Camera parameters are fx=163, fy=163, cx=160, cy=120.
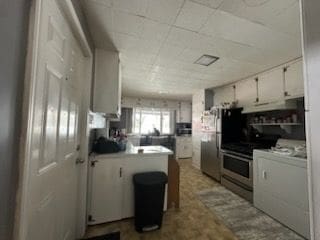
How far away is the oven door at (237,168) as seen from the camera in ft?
9.18

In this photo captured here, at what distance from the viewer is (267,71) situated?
10.3ft

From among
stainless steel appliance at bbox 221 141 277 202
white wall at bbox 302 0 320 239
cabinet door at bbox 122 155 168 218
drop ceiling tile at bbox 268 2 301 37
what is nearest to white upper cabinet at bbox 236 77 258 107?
stainless steel appliance at bbox 221 141 277 202

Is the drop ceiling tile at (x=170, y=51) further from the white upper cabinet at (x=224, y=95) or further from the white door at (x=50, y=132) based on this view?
the white upper cabinet at (x=224, y=95)

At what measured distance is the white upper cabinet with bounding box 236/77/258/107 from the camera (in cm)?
344

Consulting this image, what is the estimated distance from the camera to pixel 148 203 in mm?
1945

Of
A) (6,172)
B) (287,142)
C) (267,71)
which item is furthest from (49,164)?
(267,71)

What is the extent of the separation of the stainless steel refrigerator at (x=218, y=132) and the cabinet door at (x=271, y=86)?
25.9 inches

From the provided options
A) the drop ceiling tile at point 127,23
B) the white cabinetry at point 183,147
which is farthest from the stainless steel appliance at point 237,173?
the white cabinetry at point 183,147

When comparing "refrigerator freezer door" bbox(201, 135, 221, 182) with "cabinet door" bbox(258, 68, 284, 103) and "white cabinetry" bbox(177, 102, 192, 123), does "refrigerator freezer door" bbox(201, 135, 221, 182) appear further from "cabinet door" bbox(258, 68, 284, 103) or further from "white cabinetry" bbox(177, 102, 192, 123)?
"white cabinetry" bbox(177, 102, 192, 123)

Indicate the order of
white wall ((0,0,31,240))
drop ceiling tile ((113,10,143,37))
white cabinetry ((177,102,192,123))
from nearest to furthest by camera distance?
1. white wall ((0,0,31,240))
2. drop ceiling tile ((113,10,143,37))
3. white cabinetry ((177,102,192,123))

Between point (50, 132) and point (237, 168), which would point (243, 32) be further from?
point (237, 168)

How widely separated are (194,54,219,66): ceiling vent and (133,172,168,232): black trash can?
77.4 inches

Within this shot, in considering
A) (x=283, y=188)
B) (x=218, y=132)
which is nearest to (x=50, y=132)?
(x=283, y=188)

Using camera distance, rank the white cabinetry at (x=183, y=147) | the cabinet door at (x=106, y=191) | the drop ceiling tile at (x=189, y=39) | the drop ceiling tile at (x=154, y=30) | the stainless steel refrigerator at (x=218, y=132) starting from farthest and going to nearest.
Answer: the white cabinetry at (x=183, y=147)
the stainless steel refrigerator at (x=218, y=132)
the cabinet door at (x=106, y=191)
the drop ceiling tile at (x=189, y=39)
the drop ceiling tile at (x=154, y=30)
